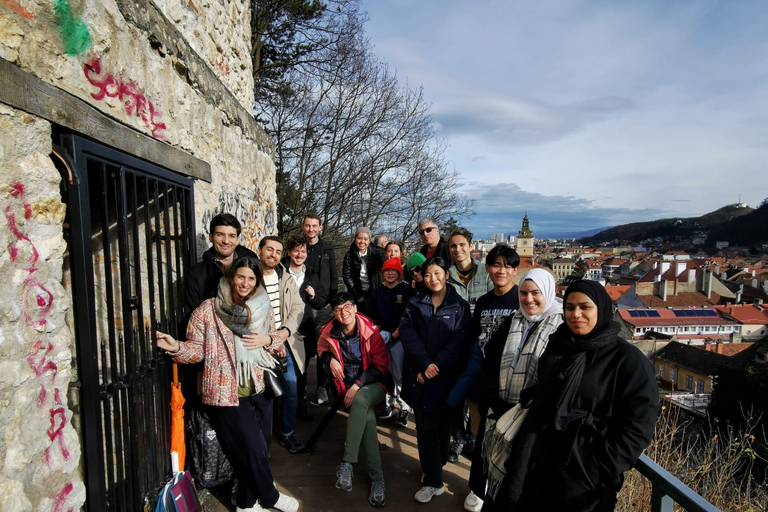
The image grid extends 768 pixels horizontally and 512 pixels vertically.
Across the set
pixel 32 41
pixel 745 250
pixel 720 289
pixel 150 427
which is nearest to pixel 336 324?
pixel 150 427

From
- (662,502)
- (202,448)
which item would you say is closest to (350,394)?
(202,448)

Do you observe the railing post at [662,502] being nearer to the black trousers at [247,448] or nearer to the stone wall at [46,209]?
the black trousers at [247,448]

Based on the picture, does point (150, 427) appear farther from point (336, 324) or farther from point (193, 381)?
point (336, 324)

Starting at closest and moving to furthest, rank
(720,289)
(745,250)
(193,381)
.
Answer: (193,381), (720,289), (745,250)

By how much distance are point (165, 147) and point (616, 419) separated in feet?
9.43

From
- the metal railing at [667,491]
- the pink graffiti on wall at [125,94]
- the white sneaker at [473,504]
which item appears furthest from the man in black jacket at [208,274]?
the metal railing at [667,491]

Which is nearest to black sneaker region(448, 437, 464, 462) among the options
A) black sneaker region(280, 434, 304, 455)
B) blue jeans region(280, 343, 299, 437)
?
black sneaker region(280, 434, 304, 455)

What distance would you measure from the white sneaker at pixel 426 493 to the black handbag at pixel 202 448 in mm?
1363

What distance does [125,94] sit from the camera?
2172 millimetres

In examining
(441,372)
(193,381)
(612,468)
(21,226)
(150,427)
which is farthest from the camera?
(441,372)

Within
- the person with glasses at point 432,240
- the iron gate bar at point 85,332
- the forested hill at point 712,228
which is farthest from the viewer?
the forested hill at point 712,228

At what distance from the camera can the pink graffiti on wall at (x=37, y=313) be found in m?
1.47

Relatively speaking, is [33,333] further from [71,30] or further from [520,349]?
[520,349]

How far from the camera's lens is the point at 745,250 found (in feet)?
313
